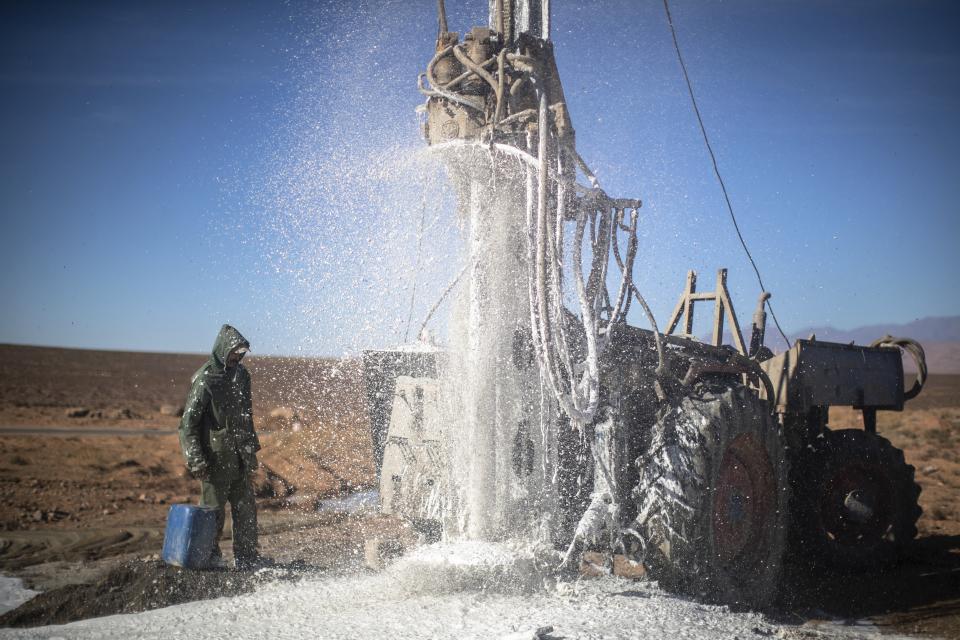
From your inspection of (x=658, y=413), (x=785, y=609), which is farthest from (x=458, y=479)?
(x=785, y=609)

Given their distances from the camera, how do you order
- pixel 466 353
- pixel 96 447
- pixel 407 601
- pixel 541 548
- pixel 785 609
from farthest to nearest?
pixel 96 447, pixel 785 609, pixel 466 353, pixel 541 548, pixel 407 601

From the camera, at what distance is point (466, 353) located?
5.30 m

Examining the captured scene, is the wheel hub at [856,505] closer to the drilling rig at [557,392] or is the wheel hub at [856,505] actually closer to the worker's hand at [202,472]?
the drilling rig at [557,392]

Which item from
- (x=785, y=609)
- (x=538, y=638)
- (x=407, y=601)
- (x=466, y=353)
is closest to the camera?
(x=538, y=638)

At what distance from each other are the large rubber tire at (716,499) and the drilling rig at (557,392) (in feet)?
0.04

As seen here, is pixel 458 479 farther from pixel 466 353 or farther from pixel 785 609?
pixel 785 609

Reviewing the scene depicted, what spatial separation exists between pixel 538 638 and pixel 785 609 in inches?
115

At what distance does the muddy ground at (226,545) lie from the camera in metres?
5.45

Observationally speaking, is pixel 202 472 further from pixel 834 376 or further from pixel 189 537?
pixel 834 376

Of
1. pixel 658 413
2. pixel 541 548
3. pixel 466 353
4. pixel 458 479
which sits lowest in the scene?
pixel 541 548

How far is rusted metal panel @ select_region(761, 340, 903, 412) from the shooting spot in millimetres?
6676

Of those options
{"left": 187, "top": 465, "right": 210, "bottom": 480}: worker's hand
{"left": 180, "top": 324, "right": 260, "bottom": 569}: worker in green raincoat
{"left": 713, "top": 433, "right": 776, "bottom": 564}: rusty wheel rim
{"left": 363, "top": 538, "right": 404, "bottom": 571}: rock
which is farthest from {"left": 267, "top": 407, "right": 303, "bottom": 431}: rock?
{"left": 713, "top": 433, "right": 776, "bottom": 564}: rusty wheel rim

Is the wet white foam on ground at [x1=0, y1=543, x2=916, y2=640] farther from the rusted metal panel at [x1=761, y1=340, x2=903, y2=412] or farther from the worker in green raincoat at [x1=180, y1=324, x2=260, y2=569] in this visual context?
the rusted metal panel at [x1=761, y1=340, x2=903, y2=412]

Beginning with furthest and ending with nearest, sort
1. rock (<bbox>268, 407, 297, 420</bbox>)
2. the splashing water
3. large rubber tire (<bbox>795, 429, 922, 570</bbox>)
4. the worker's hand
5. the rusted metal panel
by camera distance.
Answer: rock (<bbox>268, 407, 297, 420</bbox>) < large rubber tire (<bbox>795, 429, 922, 570</bbox>) < the rusted metal panel < the worker's hand < the splashing water
